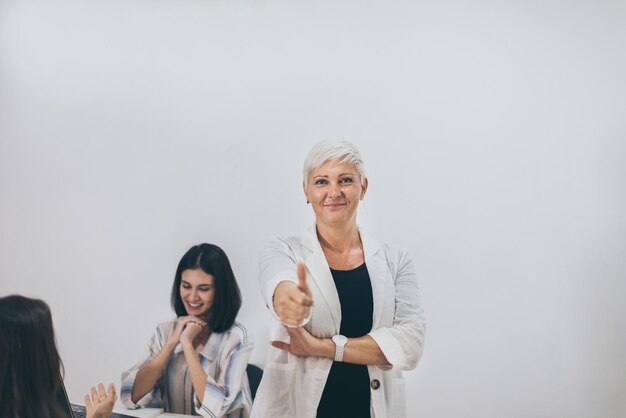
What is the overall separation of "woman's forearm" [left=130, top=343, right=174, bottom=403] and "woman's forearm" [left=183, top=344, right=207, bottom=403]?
0.27 ft

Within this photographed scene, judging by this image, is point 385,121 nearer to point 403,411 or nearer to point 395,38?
point 395,38

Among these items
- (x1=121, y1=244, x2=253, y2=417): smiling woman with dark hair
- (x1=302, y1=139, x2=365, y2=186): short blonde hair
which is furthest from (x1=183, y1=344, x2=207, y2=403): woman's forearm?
(x1=302, y1=139, x2=365, y2=186): short blonde hair

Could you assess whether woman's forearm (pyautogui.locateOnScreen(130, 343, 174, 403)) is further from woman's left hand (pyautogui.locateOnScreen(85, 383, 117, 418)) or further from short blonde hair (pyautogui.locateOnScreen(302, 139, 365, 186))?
short blonde hair (pyautogui.locateOnScreen(302, 139, 365, 186))

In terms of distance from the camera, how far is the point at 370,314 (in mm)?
2285

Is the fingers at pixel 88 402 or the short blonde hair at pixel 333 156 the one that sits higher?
the short blonde hair at pixel 333 156

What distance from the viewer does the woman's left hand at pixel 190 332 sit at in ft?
8.02

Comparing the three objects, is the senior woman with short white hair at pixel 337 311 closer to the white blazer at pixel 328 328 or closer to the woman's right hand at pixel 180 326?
the white blazer at pixel 328 328

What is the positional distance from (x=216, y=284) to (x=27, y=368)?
735 millimetres

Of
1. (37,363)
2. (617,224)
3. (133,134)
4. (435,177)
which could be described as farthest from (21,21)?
(617,224)

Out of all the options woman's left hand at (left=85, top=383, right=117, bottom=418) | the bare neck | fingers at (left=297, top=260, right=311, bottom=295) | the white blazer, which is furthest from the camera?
woman's left hand at (left=85, top=383, right=117, bottom=418)

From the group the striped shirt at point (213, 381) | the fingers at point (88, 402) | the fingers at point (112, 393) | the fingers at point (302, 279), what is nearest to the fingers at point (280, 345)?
the striped shirt at point (213, 381)

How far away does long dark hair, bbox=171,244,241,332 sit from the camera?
2.44m

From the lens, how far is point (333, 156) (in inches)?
94.3

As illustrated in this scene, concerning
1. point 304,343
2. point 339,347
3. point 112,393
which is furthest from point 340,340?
point 112,393
